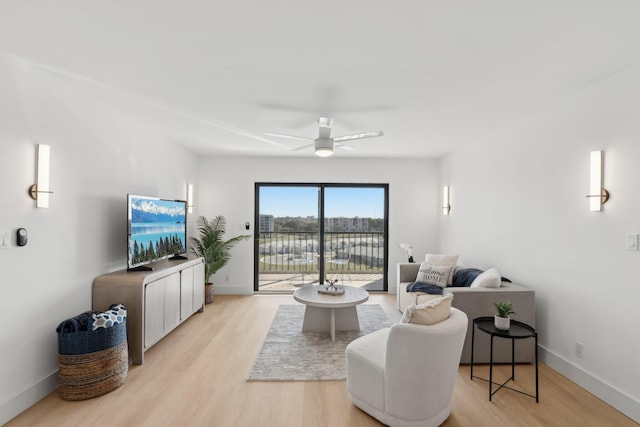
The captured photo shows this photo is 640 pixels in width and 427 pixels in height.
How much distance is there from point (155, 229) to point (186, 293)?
909 millimetres

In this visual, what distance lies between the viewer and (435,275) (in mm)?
4289

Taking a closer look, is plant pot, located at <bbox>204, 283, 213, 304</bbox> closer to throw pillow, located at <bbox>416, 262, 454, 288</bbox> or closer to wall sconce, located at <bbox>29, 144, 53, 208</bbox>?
wall sconce, located at <bbox>29, 144, 53, 208</bbox>

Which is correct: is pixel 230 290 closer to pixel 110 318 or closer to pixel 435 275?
pixel 110 318

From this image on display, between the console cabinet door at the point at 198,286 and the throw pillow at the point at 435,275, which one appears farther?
the console cabinet door at the point at 198,286

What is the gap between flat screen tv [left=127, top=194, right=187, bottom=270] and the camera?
3.29m

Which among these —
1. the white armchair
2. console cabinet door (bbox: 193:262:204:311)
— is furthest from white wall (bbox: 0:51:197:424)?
the white armchair

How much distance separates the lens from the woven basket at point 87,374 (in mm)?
2410

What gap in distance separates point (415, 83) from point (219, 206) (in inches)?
165

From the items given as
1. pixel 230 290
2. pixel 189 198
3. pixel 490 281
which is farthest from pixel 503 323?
pixel 189 198

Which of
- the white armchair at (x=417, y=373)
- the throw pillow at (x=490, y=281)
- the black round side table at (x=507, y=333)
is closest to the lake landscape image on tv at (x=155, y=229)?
the white armchair at (x=417, y=373)

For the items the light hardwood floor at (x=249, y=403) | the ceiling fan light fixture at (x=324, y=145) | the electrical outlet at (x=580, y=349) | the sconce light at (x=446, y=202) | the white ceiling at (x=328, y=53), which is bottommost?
the light hardwood floor at (x=249, y=403)

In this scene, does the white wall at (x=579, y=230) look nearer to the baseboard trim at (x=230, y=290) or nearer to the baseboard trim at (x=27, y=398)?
the baseboard trim at (x=230, y=290)

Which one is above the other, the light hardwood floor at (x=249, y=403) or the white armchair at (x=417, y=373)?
the white armchair at (x=417, y=373)

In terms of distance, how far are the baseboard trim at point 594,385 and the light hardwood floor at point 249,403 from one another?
0.17 feet
